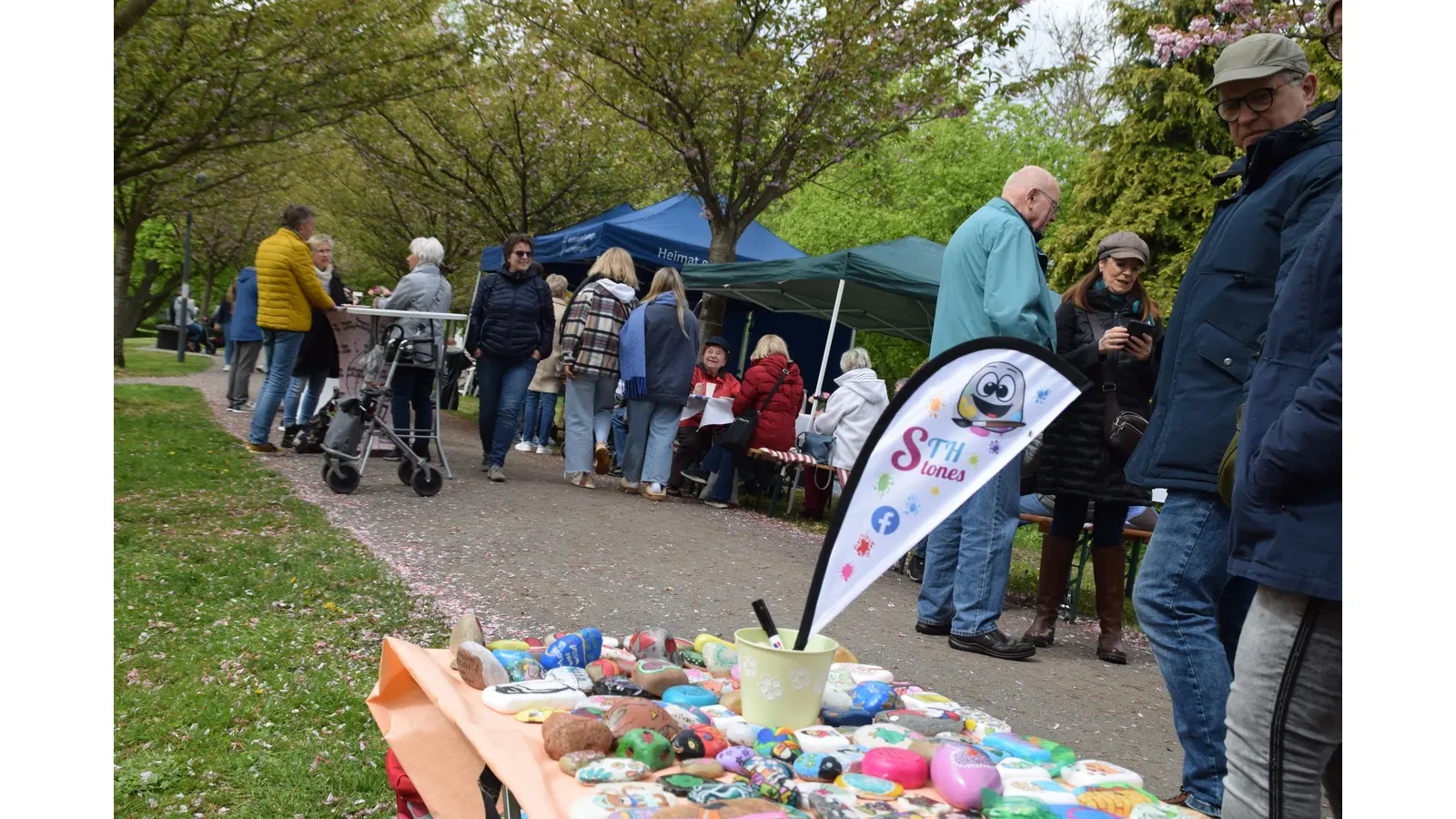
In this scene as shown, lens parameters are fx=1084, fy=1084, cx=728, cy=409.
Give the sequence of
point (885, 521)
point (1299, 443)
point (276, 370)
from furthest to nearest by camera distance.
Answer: point (276, 370), point (885, 521), point (1299, 443)

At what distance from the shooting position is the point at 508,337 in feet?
29.6

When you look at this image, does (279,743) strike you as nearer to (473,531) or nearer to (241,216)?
(473,531)

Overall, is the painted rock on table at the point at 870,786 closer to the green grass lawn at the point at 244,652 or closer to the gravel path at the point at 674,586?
the green grass lawn at the point at 244,652

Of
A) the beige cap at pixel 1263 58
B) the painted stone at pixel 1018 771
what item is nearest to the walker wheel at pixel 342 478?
the painted stone at pixel 1018 771

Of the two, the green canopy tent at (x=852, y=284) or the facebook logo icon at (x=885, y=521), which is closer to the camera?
the facebook logo icon at (x=885, y=521)

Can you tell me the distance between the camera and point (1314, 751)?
6.11 ft

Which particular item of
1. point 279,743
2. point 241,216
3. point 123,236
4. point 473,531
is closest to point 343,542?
point 473,531

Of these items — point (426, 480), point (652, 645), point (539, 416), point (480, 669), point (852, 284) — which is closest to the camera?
point (480, 669)

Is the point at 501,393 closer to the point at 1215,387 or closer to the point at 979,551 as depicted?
the point at 979,551

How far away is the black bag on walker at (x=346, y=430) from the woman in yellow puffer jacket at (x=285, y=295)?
1.53 m

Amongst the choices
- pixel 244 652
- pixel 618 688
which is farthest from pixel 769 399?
pixel 618 688

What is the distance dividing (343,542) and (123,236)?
60.2 ft

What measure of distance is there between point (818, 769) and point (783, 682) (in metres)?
0.29

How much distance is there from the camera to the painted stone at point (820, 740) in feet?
7.54
